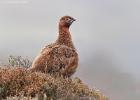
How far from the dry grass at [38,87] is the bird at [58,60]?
0.68 m

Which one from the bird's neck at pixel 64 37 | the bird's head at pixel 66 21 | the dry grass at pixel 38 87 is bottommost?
the dry grass at pixel 38 87

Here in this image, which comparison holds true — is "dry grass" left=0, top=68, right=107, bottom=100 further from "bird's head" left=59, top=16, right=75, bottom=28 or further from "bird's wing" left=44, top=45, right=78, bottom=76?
"bird's head" left=59, top=16, right=75, bottom=28

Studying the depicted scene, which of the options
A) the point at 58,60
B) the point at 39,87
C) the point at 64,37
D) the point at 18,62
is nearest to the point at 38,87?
the point at 39,87

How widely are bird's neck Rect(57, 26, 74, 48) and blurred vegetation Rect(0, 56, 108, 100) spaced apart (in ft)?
4.73

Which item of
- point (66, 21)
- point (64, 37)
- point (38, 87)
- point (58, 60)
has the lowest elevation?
point (38, 87)

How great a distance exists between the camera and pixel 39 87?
55.1 ft

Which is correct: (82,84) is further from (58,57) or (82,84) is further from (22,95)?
(22,95)

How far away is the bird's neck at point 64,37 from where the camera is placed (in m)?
19.2

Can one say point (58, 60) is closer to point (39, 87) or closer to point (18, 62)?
point (18, 62)

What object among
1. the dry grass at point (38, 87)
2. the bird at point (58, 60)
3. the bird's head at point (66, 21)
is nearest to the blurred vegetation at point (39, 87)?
the dry grass at point (38, 87)

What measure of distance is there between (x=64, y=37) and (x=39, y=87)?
107 inches

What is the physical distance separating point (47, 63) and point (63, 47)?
0.58m

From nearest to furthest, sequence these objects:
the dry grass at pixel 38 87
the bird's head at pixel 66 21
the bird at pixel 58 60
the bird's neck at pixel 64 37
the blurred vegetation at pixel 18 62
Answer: the dry grass at pixel 38 87
the bird at pixel 58 60
the bird's neck at pixel 64 37
the bird's head at pixel 66 21
the blurred vegetation at pixel 18 62

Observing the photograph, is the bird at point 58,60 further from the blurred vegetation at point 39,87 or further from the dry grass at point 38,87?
the dry grass at point 38,87
